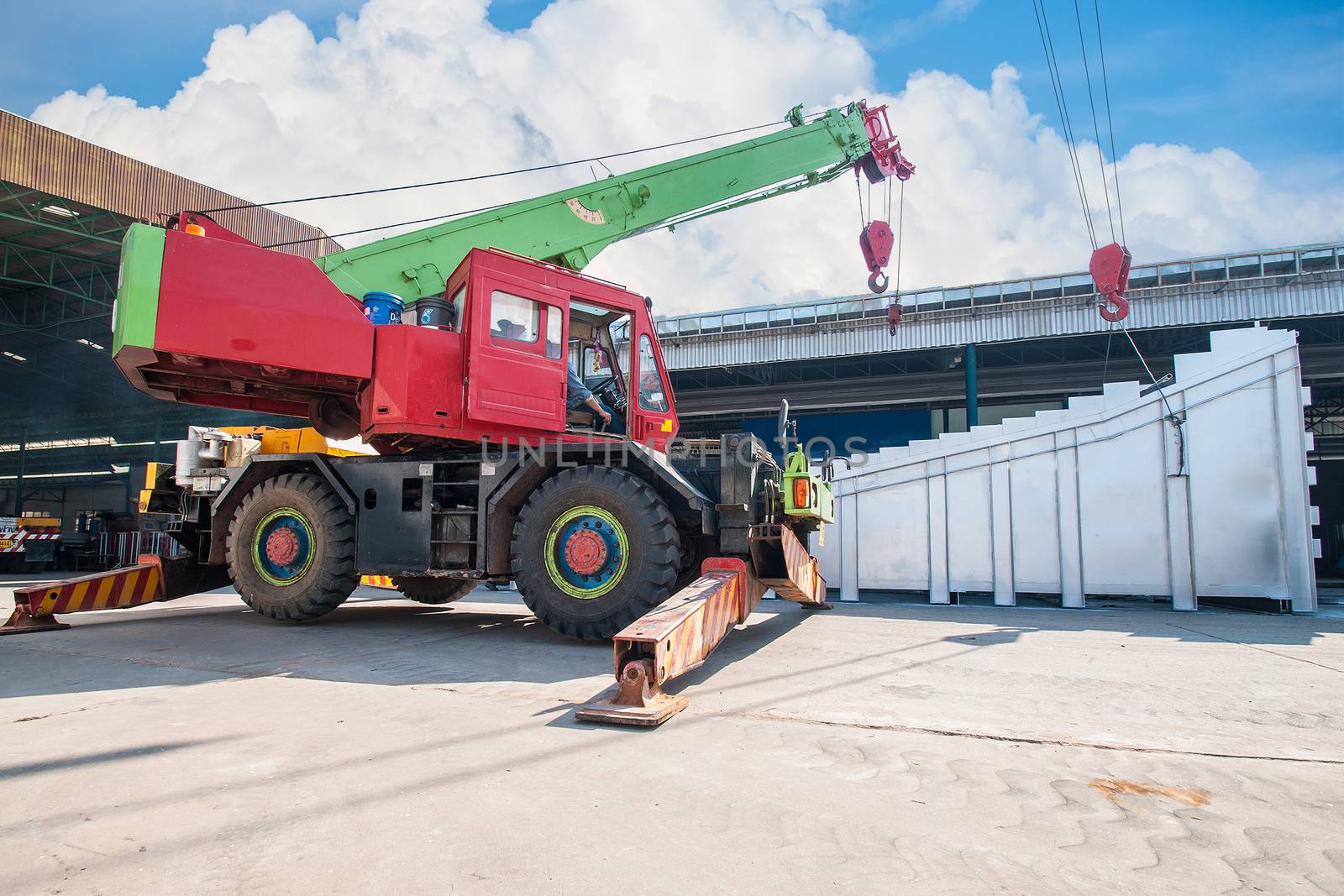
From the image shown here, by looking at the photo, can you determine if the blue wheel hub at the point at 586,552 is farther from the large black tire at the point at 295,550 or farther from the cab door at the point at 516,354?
the large black tire at the point at 295,550

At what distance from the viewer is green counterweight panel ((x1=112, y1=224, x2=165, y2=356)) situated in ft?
18.4

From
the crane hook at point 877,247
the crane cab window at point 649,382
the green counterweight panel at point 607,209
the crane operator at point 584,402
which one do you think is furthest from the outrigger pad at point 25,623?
the crane hook at point 877,247

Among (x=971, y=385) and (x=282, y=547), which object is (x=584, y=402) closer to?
(x=282, y=547)

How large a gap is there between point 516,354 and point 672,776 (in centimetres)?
428

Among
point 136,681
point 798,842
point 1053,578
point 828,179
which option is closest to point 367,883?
point 798,842

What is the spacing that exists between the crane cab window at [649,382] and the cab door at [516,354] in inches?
34.5

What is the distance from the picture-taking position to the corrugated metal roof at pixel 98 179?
1388 cm

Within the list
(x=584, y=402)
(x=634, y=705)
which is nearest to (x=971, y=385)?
(x=584, y=402)

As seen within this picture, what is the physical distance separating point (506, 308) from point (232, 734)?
3.92 meters

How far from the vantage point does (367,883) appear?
2.10m

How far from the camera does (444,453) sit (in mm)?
7086

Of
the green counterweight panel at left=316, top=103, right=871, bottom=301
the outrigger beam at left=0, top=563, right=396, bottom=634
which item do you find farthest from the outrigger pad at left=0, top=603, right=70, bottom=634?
the green counterweight panel at left=316, top=103, right=871, bottom=301

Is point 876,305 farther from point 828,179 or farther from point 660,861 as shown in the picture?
point 660,861

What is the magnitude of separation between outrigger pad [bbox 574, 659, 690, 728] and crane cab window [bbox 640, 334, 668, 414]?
360 centimetres
